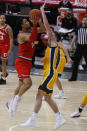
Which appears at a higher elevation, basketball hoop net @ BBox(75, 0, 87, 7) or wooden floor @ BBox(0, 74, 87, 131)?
basketball hoop net @ BBox(75, 0, 87, 7)

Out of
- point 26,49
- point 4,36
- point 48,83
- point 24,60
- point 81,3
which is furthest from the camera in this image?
point 81,3

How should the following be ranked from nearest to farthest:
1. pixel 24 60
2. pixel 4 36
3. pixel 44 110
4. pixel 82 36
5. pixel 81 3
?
pixel 24 60 < pixel 44 110 < pixel 4 36 < pixel 82 36 < pixel 81 3

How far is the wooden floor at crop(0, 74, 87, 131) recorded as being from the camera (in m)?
7.56

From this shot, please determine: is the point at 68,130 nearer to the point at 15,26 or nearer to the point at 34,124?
the point at 34,124

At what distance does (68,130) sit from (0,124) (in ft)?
3.68

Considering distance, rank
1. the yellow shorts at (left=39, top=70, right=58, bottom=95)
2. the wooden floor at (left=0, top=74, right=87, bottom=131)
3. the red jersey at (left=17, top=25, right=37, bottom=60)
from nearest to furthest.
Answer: the yellow shorts at (left=39, top=70, right=58, bottom=95)
the wooden floor at (left=0, top=74, right=87, bottom=131)
the red jersey at (left=17, top=25, right=37, bottom=60)

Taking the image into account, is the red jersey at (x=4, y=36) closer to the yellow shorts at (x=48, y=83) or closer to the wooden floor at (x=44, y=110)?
the wooden floor at (x=44, y=110)

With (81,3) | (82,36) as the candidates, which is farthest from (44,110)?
(81,3)

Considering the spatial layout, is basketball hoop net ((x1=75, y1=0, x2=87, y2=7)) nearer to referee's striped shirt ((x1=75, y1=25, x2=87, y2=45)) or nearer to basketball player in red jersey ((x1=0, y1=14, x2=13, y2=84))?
referee's striped shirt ((x1=75, y1=25, x2=87, y2=45))

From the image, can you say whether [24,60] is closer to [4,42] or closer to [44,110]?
[44,110]

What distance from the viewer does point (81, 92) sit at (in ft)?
35.8

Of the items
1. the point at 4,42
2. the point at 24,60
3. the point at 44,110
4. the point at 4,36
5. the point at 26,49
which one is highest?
the point at 26,49

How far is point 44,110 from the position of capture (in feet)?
29.1

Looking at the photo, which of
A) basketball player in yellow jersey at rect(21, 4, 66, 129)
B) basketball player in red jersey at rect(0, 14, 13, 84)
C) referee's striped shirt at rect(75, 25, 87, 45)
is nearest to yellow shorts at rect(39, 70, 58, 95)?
basketball player in yellow jersey at rect(21, 4, 66, 129)
